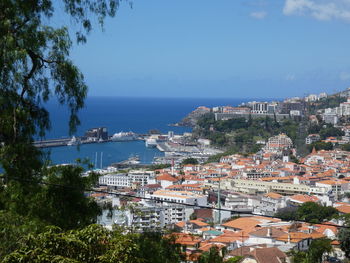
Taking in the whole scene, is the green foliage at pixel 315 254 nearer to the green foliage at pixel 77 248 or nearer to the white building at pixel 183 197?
the green foliage at pixel 77 248

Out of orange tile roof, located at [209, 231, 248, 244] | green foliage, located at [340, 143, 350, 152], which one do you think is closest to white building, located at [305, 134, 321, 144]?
green foliage, located at [340, 143, 350, 152]

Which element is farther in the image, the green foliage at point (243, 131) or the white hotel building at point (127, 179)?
the green foliage at point (243, 131)

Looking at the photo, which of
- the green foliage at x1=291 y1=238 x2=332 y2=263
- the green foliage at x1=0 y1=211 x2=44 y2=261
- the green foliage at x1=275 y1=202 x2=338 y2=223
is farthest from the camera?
the green foliage at x1=275 y1=202 x2=338 y2=223

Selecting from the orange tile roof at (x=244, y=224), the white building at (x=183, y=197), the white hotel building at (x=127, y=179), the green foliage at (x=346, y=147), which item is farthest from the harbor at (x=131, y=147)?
the orange tile roof at (x=244, y=224)

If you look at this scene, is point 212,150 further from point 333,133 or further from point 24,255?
point 24,255

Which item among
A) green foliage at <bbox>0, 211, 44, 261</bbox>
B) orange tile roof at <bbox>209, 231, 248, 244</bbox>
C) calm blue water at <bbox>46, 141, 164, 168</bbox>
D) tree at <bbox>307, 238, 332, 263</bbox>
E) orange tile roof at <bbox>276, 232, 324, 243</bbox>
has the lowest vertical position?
calm blue water at <bbox>46, 141, 164, 168</bbox>

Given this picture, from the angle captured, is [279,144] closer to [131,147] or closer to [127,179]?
[131,147]

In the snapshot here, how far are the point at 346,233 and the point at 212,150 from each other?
83.4 ft

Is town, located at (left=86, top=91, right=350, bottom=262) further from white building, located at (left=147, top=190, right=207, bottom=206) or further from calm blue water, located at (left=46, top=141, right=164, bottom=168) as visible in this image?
calm blue water, located at (left=46, top=141, right=164, bottom=168)

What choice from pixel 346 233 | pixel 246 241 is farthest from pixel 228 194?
pixel 346 233

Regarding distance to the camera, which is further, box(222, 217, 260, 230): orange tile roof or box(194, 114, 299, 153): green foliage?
box(194, 114, 299, 153): green foliage

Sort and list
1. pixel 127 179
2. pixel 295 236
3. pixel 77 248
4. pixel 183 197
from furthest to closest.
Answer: pixel 127 179, pixel 183 197, pixel 295 236, pixel 77 248

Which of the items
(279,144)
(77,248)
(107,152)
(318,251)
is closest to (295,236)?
(318,251)

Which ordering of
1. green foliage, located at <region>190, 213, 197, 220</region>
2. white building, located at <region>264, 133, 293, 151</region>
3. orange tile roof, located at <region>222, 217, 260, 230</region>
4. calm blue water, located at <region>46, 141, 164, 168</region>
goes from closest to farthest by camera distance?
orange tile roof, located at <region>222, 217, 260, 230</region> < green foliage, located at <region>190, 213, 197, 220</region> < calm blue water, located at <region>46, 141, 164, 168</region> < white building, located at <region>264, 133, 293, 151</region>
